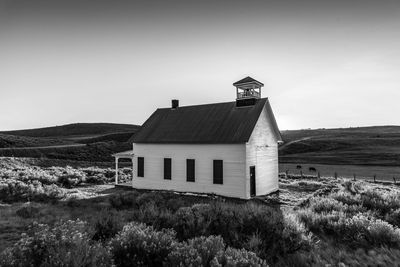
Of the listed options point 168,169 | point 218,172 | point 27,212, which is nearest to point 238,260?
point 27,212

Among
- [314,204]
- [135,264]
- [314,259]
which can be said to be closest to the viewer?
[135,264]

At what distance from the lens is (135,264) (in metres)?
4.70

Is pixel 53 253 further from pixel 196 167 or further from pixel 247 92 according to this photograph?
pixel 247 92

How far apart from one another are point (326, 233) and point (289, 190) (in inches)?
474

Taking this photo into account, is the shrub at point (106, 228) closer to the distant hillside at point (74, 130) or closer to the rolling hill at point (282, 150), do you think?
the rolling hill at point (282, 150)

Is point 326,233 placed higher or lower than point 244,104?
lower

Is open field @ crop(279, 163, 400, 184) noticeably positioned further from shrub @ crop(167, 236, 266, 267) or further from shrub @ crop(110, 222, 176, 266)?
shrub @ crop(110, 222, 176, 266)

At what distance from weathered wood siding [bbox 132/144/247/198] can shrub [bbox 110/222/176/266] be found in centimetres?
1133

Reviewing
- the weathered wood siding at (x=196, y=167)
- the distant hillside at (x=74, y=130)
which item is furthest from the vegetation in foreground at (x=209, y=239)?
the distant hillside at (x=74, y=130)

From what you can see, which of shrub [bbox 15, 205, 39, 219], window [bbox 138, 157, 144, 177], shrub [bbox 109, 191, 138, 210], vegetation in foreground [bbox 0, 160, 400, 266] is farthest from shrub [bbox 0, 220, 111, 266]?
window [bbox 138, 157, 144, 177]

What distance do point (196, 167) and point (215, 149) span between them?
1.86m

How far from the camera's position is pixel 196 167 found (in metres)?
17.7

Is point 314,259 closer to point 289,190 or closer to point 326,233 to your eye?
point 326,233

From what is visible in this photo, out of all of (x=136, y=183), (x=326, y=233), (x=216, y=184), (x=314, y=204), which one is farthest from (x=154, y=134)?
(x=326, y=233)
